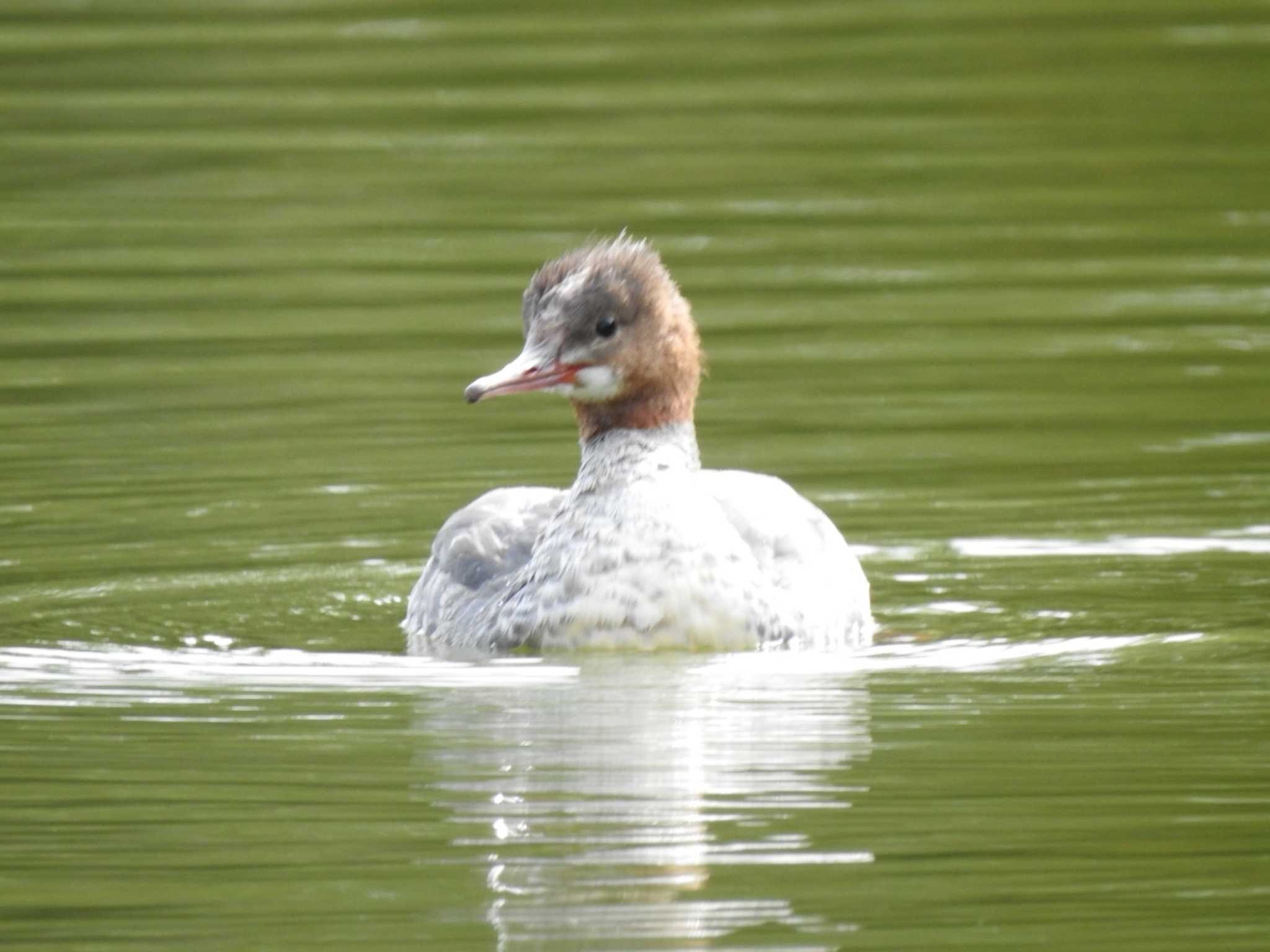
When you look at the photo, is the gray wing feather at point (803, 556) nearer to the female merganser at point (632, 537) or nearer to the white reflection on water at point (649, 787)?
the female merganser at point (632, 537)

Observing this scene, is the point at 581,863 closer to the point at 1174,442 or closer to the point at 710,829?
the point at 710,829

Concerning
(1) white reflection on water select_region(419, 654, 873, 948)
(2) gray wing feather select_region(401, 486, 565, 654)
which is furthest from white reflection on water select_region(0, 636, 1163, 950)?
(2) gray wing feather select_region(401, 486, 565, 654)

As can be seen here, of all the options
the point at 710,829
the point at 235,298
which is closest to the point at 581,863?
the point at 710,829

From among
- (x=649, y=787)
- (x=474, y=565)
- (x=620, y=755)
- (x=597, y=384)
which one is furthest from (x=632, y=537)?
(x=649, y=787)

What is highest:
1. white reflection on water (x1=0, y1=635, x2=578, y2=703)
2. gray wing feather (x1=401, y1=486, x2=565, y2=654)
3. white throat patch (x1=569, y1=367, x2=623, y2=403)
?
white throat patch (x1=569, y1=367, x2=623, y2=403)

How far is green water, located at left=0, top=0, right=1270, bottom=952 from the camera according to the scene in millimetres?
7027

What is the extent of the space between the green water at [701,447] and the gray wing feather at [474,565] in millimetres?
262

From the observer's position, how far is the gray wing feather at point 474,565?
10.0 meters

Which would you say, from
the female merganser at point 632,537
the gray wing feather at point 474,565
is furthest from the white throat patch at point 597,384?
the gray wing feather at point 474,565

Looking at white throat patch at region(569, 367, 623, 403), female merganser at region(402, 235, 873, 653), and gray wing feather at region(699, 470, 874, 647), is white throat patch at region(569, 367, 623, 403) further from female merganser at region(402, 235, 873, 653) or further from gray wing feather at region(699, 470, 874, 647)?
gray wing feather at region(699, 470, 874, 647)

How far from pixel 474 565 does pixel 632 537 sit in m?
0.83

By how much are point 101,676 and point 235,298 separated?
249 inches

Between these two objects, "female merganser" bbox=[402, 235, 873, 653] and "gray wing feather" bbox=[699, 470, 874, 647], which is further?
"gray wing feather" bbox=[699, 470, 874, 647]

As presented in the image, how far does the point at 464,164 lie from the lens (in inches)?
710
